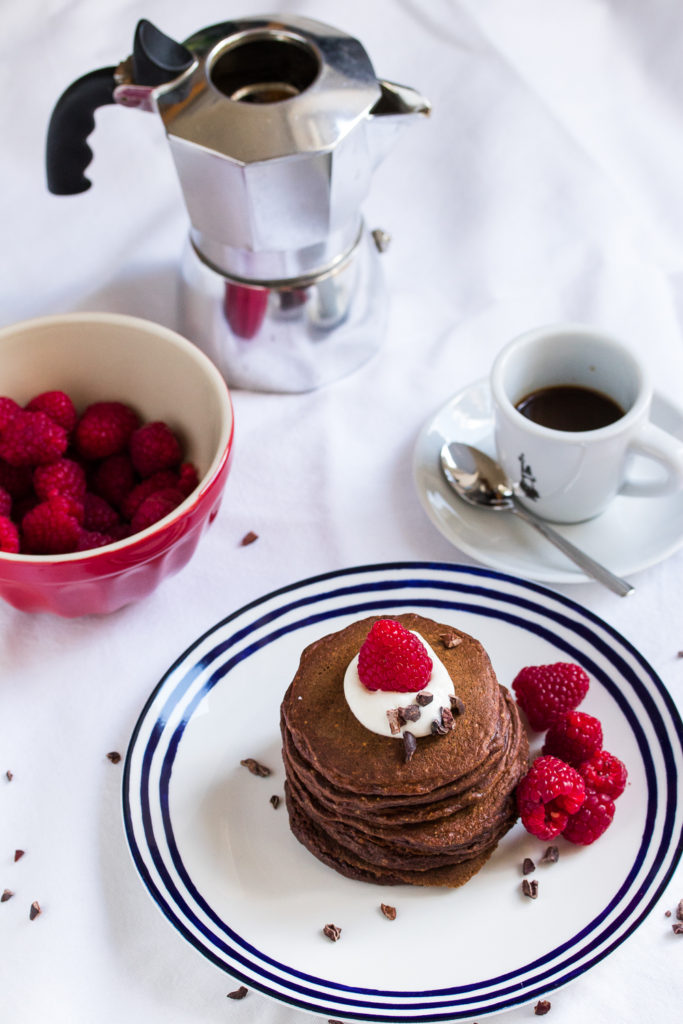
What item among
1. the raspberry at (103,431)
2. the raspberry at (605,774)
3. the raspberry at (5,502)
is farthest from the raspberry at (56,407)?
the raspberry at (605,774)

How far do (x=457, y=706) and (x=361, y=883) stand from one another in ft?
0.74

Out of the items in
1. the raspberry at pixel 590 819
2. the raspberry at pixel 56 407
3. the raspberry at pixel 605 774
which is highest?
the raspberry at pixel 605 774

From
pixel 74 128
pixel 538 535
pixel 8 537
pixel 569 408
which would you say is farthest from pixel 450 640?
pixel 74 128

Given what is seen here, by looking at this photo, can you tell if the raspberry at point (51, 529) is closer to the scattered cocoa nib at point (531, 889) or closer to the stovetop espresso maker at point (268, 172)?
the stovetop espresso maker at point (268, 172)

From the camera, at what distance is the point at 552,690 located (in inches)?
46.1

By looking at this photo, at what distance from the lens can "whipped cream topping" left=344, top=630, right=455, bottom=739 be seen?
103cm

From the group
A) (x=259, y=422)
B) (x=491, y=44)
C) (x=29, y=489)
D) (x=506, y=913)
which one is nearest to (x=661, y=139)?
(x=491, y=44)

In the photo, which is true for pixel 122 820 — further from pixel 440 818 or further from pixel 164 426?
pixel 164 426

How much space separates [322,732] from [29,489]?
0.56m

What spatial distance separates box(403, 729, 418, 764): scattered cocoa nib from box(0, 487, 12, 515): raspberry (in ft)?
1.97

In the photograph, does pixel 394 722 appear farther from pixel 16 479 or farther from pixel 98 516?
pixel 16 479

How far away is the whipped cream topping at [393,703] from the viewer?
40.6 inches

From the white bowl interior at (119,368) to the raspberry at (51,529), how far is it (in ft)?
0.59

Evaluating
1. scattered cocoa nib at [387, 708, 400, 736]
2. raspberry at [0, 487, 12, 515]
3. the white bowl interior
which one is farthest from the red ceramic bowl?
scattered cocoa nib at [387, 708, 400, 736]
